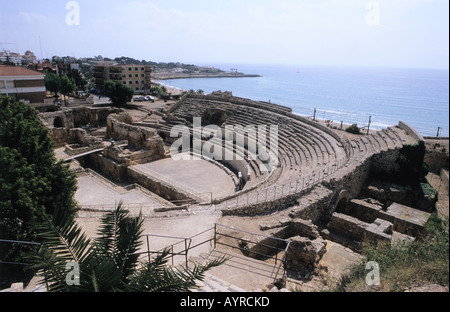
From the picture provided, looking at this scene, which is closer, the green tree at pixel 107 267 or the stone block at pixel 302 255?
the green tree at pixel 107 267

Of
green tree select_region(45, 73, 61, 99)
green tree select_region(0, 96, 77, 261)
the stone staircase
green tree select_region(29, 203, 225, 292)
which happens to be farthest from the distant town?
the stone staircase

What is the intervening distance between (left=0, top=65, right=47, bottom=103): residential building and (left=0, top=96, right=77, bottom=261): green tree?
28789 millimetres

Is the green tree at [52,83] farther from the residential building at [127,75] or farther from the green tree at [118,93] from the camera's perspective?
the residential building at [127,75]

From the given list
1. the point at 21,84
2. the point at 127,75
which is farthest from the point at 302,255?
the point at 127,75

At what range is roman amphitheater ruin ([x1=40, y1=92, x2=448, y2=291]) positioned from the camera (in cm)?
1008

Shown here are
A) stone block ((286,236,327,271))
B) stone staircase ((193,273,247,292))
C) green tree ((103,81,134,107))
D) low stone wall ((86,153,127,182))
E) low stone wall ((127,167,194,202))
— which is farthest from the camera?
green tree ((103,81,134,107))

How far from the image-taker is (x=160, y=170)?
2317cm

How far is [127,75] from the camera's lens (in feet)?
209

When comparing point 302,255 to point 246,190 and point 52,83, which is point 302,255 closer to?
point 246,190

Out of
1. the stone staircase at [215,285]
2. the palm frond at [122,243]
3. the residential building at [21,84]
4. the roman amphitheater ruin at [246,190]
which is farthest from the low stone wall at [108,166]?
the palm frond at [122,243]

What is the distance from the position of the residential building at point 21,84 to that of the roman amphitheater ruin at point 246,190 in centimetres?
710

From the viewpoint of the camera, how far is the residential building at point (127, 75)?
205ft

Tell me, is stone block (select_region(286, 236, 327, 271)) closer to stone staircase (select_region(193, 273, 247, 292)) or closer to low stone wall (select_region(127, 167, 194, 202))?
stone staircase (select_region(193, 273, 247, 292))
